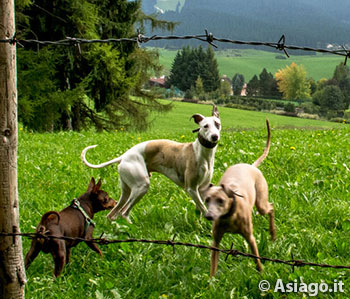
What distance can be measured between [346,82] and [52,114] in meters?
48.3

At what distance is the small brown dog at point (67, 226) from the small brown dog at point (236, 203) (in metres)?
1.06

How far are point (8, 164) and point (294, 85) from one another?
200 ft

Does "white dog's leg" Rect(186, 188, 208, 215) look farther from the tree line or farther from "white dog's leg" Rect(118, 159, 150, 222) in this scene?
the tree line

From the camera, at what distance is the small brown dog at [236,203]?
2736 millimetres

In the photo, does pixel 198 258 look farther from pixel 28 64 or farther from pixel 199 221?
pixel 28 64

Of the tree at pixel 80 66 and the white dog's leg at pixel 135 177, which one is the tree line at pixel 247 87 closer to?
the tree at pixel 80 66

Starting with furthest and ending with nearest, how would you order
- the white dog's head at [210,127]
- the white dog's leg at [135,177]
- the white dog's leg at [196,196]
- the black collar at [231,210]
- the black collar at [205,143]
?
the white dog's leg at [135,177] → the white dog's leg at [196,196] → the black collar at [205,143] → the white dog's head at [210,127] → the black collar at [231,210]

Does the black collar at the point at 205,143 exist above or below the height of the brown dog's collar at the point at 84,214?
above

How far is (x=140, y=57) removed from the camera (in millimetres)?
28344

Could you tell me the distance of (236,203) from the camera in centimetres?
290

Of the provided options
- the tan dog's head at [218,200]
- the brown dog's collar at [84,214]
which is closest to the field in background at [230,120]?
the brown dog's collar at [84,214]

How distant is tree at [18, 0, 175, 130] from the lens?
19000 mm

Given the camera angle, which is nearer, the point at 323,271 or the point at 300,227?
the point at 323,271

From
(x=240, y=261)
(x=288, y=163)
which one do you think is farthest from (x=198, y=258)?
(x=288, y=163)
